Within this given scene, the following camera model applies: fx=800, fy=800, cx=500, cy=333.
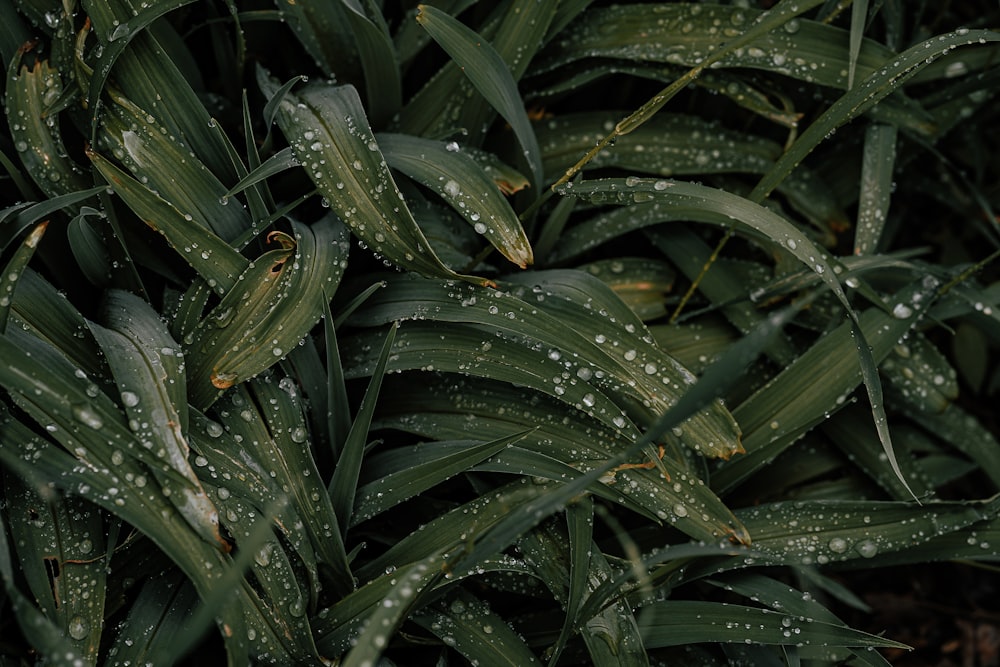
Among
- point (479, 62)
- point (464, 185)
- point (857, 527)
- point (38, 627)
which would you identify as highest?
point (479, 62)

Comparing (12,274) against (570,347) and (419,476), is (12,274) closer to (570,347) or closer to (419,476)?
(419,476)

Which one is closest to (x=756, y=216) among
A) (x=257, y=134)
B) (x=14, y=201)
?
(x=257, y=134)

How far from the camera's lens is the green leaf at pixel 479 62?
119 cm

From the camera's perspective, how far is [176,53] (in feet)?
4.20

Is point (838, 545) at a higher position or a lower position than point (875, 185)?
lower

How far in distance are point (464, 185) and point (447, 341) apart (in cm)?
23

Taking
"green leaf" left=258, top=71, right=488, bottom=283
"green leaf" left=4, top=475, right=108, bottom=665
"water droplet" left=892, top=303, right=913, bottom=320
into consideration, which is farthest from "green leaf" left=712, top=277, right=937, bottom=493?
"green leaf" left=4, top=475, right=108, bottom=665

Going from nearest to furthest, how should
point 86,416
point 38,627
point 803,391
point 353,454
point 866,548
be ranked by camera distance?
1. point 38,627
2. point 86,416
3. point 353,454
4. point 866,548
5. point 803,391

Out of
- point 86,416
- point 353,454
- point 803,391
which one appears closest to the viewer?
point 86,416

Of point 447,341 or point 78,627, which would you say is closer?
point 78,627

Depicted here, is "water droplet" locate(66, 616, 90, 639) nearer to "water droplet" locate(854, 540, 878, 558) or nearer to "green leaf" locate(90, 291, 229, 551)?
"green leaf" locate(90, 291, 229, 551)

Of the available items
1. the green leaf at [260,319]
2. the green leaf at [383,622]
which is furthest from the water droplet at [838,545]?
the green leaf at [260,319]

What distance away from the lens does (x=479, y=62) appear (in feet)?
4.00

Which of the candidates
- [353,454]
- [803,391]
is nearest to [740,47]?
[803,391]
